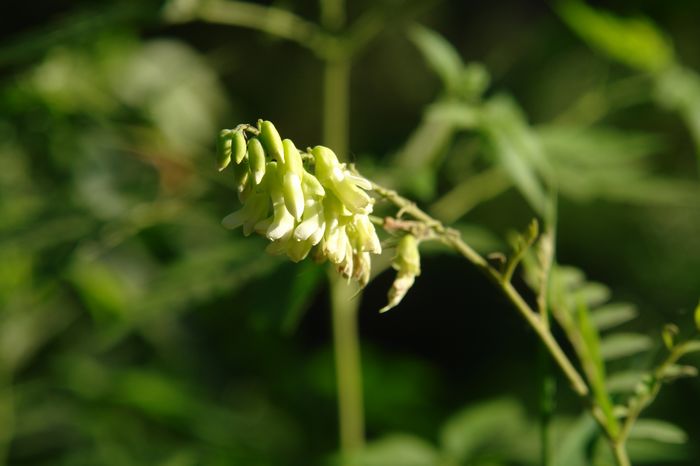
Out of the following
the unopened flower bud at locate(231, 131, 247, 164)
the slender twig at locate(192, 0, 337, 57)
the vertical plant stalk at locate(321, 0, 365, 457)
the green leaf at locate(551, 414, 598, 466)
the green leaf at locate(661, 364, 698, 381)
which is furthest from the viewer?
the vertical plant stalk at locate(321, 0, 365, 457)

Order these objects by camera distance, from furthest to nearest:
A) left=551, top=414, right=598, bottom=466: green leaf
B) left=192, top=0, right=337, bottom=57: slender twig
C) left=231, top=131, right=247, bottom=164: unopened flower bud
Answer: left=192, top=0, right=337, bottom=57: slender twig < left=551, top=414, right=598, bottom=466: green leaf < left=231, top=131, right=247, bottom=164: unopened flower bud

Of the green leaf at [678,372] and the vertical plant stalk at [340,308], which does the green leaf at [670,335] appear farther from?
the vertical plant stalk at [340,308]

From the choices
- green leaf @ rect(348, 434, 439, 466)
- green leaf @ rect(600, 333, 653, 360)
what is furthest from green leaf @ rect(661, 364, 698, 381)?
green leaf @ rect(348, 434, 439, 466)

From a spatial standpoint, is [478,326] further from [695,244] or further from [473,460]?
[473,460]

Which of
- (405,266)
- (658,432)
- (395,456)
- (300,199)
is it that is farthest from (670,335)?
(395,456)

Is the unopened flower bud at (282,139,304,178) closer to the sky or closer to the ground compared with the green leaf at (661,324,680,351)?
closer to the sky

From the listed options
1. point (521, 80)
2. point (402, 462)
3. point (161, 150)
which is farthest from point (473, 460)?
point (521, 80)

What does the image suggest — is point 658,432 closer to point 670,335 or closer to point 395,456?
point 670,335

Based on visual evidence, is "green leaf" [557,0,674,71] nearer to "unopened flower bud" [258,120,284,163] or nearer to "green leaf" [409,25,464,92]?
"green leaf" [409,25,464,92]

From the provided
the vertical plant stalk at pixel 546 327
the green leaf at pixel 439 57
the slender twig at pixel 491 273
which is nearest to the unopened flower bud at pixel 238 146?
the slender twig at pixel 491 273
